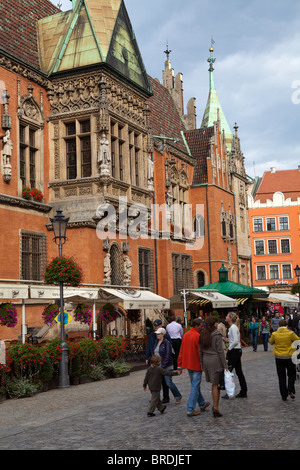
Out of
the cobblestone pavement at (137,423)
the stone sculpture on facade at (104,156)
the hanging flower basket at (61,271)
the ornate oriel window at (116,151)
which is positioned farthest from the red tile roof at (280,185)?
the cobblestone pavement at (137,423)

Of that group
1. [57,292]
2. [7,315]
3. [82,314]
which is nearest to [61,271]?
[57,292]

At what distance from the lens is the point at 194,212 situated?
3800 centimetres

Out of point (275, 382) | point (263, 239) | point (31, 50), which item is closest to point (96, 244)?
point (31, 50)

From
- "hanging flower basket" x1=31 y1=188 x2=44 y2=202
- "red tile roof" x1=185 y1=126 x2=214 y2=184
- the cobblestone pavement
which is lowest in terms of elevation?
the cobblestone pavement

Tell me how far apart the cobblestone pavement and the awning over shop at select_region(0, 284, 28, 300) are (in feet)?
8.71

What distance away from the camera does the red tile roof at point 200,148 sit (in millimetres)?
38375

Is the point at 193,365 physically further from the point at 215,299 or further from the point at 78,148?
the point at 215,299

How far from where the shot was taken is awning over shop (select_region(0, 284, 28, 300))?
14.7 metres

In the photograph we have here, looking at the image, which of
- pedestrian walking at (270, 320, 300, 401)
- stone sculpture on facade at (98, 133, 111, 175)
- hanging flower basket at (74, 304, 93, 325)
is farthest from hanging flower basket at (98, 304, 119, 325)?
pedestrian walking at (270, 320, 300, 401)

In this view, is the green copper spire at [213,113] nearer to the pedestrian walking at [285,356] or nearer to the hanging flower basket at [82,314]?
the hanging flower basket at [82,314]

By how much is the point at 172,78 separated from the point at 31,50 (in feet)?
63.5

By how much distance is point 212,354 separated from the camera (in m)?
10.0

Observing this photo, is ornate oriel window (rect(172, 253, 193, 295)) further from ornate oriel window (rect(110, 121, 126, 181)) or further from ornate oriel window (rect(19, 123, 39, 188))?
ornate oriel window (rect(19, 123, 39, 188))
